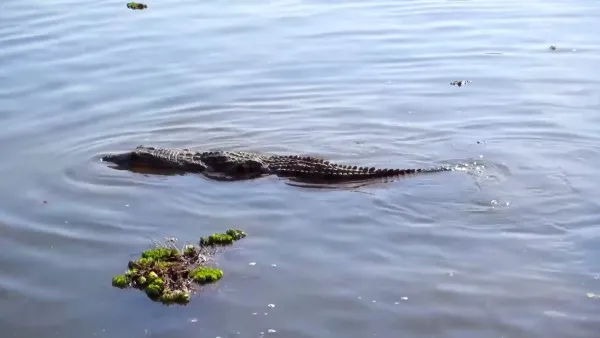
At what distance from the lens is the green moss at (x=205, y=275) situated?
7910mm

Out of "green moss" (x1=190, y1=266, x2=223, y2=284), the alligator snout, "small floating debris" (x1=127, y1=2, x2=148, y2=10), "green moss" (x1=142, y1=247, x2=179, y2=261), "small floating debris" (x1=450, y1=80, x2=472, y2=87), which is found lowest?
"green moss" (x1=190, y1=266, x2=223, y2=284)

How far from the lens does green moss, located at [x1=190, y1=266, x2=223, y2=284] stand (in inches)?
311

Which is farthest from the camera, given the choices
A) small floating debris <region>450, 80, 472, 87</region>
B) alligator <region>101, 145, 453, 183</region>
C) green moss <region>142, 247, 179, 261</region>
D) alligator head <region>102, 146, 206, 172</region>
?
small floating debris <region>450, 80, 472, 87</region>

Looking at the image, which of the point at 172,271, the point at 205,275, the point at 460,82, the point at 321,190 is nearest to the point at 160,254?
the point at 172,271

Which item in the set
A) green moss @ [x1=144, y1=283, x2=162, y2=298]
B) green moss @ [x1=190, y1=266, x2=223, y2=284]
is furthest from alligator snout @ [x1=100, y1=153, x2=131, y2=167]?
green moss @ [x1=144, y1=283, x2=162, y2=298]

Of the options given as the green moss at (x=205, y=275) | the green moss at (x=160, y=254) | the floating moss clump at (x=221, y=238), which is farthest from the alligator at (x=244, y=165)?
the green moss at (x=205, y=275)

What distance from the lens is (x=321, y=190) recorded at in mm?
10273

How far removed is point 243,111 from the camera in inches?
514

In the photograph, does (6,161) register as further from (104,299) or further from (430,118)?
(430,118)

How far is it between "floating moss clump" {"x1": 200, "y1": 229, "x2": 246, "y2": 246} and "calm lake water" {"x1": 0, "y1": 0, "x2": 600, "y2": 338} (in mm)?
139

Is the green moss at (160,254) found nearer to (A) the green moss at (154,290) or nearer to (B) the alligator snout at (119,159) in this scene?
(A) the green moss at (154,290)

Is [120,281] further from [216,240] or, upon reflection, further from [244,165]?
[244,165]

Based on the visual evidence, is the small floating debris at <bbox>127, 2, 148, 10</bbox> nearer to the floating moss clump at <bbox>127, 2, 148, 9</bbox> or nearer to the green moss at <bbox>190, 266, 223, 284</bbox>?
the floating moss clump at <bbox>127, 2, 148, 9</bbox>

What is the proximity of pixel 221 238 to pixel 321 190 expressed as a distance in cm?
192
